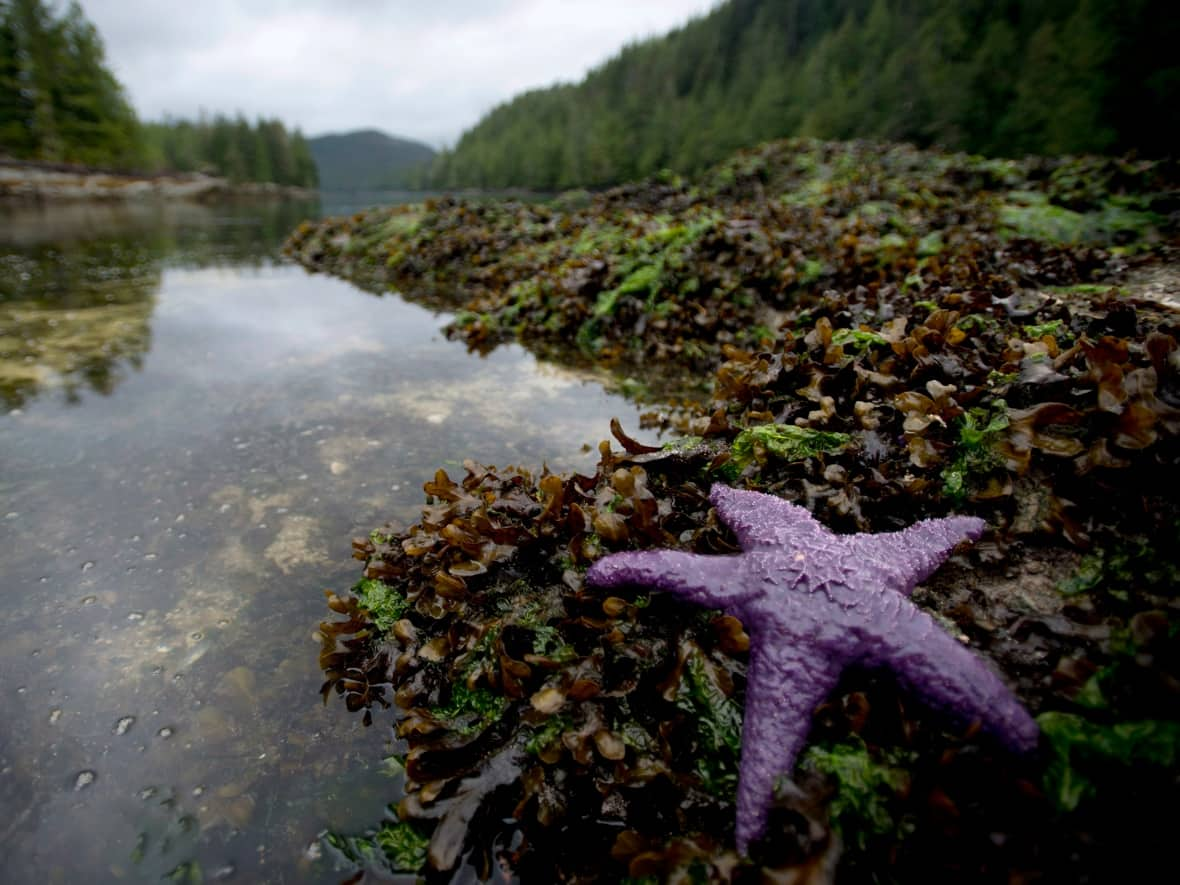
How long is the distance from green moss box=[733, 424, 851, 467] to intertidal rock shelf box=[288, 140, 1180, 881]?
1cm

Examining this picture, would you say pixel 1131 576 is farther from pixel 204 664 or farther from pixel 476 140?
pixel 476 140

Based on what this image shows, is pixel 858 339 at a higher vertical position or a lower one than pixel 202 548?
higher

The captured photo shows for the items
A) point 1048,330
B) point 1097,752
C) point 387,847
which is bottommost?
point 387,847

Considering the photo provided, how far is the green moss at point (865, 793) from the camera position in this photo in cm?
164

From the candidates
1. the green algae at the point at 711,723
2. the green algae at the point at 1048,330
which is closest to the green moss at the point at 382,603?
the green algae at the point at 711,723

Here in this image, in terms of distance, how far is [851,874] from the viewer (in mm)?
1595

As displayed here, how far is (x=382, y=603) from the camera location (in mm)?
2631

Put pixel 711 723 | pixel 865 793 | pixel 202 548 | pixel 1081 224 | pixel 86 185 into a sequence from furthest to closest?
pixel 86 185 < pixel 1081 224 < pixel 202 548 < pixel 711 723 < pixel 865 793

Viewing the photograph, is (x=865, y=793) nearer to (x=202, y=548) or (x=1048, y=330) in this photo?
(x=1048, y=330)

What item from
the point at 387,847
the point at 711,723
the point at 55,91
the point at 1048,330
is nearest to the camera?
the point at 387,847

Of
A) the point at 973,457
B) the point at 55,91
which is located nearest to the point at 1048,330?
the point at 973,457

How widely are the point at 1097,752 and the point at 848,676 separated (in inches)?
24.2

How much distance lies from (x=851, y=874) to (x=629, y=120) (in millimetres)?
74126

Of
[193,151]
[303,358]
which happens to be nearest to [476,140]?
[193,151]
